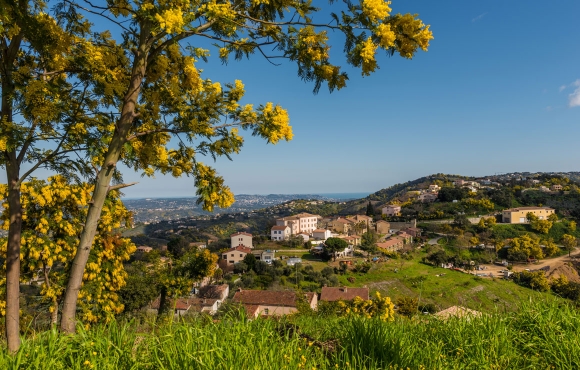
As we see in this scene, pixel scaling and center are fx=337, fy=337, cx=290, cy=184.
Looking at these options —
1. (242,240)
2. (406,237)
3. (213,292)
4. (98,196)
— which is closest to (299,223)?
(242,240)

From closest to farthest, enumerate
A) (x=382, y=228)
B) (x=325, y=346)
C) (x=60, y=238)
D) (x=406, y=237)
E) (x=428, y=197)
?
1. (x=325, y=346)
2. (x=60, y=238)
3. (x=406, y=237)
4. (x=382, y=228)
5. (x=428, y=197)

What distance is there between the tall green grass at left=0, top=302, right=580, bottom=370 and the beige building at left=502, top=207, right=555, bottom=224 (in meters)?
93.6

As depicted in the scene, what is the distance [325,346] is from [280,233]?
83915 mm

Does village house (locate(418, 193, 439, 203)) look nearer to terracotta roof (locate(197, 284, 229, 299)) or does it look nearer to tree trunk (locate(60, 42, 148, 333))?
terracotta roof (locate(197, 284, 229, 299))

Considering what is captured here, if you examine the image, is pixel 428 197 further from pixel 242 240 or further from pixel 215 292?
pixel 215 292

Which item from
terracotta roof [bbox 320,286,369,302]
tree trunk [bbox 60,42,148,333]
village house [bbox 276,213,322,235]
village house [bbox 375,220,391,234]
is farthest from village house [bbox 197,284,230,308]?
village house [bbox 375,220,391,234]

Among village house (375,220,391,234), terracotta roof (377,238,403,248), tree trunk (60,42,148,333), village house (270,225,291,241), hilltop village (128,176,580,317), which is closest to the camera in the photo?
tree trunk (60,42,148,333)

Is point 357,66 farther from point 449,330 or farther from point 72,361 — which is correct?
point 72,361

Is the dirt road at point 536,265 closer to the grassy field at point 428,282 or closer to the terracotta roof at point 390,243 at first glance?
the grassy field at point 428,282

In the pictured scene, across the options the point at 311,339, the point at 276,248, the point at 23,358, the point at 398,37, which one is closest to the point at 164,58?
the point at 398,37

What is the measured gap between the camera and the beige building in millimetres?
82062

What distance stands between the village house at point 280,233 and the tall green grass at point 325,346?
82.3 m

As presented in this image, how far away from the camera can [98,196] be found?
414 centimetres

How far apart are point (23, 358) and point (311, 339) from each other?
2.53 m
